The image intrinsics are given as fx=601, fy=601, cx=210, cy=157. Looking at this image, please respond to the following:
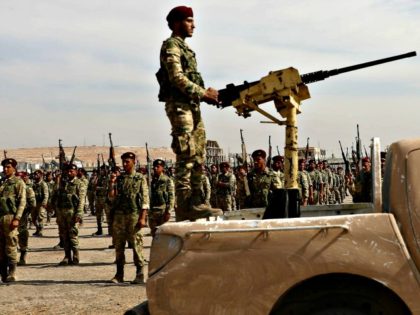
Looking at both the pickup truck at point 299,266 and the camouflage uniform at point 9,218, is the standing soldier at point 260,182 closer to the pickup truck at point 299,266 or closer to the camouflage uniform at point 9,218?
the camouflage uniform at point 9,218

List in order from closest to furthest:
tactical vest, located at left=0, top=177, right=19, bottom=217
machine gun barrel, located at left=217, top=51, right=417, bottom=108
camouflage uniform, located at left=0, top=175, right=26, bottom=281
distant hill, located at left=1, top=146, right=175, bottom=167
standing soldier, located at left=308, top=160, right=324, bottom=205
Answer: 1. machine gun barrel, located at left=217, top=51, right=417, bottom=108
2. camouflage uniform, located at left=0, top=175, right=26, bottom=281
3. tactical vest, located at left=0, top=177, right=19, bottom=217
4. standing soldier, located at left=308, top=160, right=324, bottom=205
5. distant hill, located at left=1, top=146, right=175, bottom=167

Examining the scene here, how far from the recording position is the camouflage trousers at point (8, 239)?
9789 mm

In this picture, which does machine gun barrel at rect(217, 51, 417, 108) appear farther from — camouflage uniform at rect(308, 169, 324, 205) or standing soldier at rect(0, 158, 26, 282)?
camouflage uniform at rect(308, 169, 324, 205)

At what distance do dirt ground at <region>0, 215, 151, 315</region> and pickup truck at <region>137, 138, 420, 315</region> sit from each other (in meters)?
3.97

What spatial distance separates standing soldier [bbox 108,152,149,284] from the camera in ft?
30.6

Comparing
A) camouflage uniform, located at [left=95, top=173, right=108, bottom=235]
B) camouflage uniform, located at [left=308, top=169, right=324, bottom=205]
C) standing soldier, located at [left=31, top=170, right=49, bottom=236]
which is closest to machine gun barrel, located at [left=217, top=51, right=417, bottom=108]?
camouflage uniform, located at [left=95, top=173, right=108, bottom=235]

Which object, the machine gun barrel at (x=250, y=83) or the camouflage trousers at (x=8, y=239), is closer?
the machine gun barrel at (x=250, y=83)

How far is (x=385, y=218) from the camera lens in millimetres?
3438

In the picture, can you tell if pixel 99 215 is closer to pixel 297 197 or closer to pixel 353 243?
pixel 297 197

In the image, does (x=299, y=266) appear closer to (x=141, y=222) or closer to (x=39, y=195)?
(x=141, y=222)

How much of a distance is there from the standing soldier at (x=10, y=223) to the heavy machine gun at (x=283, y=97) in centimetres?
571

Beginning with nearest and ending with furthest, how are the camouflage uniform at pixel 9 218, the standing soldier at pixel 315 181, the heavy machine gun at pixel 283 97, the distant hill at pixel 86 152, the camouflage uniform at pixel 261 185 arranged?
the heavy machine gun at pixel 283 97 → the camouflage uniform at pixel 9 218 → the camouflage uniform at pixel 261 185 → the standing soldier at pixel 315 181 → the distant hill at pixel 86 152

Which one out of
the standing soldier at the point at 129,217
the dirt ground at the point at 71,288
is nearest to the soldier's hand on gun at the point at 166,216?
the dirt ground at the point at 71,288

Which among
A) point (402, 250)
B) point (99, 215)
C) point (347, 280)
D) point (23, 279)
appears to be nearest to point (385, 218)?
point (402, 250)
